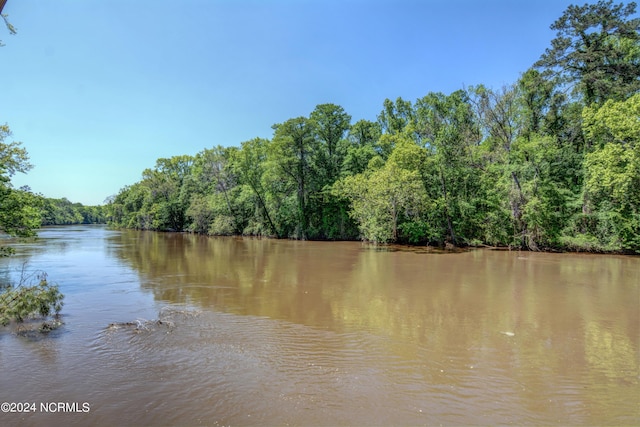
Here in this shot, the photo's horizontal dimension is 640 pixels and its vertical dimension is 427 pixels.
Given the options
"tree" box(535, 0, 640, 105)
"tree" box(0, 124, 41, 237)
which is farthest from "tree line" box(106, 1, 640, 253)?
"tree" box(0, 124, 41, 237)

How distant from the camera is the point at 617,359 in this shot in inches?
240

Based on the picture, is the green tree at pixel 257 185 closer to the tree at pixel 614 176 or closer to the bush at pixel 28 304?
the tree at pixel 614 176

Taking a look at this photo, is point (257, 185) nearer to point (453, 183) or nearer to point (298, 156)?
point (298, 156)

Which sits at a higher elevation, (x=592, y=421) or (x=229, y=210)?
(x=229, y=210)

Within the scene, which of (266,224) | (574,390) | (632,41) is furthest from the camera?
(266,224)

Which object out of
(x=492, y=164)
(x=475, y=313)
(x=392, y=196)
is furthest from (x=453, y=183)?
(x=475, y=313)

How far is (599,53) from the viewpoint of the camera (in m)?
24.1

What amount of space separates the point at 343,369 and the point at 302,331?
207 centimetres

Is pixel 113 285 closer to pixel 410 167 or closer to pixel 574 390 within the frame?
pixel 574 390

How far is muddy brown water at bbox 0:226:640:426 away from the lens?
445 cm

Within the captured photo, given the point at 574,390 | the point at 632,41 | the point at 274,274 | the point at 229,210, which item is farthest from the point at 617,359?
the point at 229,210

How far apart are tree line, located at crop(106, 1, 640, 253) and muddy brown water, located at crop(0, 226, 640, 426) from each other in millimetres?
13536

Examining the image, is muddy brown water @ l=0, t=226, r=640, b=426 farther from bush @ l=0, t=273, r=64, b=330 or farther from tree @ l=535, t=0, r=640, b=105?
tree @ l=535, t=0, r=640, b=105

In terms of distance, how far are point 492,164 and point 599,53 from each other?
32.6 ft
